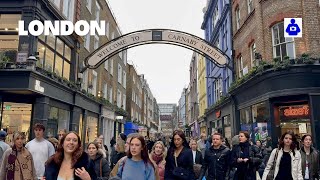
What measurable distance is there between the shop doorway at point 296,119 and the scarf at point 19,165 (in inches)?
436

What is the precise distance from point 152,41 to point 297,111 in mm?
8552

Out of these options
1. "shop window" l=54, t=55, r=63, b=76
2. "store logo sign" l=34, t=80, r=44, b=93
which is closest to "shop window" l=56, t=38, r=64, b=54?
"shop window" l=54, t=55, r=63, b=76

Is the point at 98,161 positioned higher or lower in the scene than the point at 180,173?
higher

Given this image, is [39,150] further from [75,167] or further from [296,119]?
[296,119]

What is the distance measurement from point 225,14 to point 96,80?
11642mm

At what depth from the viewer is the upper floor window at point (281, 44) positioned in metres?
13.7

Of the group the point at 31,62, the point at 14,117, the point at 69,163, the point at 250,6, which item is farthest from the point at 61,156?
the point at 250,6

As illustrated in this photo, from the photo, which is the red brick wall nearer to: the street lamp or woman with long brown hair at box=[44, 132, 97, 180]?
the street lamp

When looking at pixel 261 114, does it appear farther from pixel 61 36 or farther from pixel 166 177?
pixel 61 36

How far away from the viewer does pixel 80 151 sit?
11.9 feet

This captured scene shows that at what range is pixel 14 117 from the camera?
13047 mm

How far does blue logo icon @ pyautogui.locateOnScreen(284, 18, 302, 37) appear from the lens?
13217 mm

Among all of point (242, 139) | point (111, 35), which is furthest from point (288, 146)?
point (111, 35)

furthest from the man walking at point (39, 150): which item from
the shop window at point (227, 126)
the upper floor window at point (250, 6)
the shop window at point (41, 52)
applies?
the shop window at point (227, 126)
